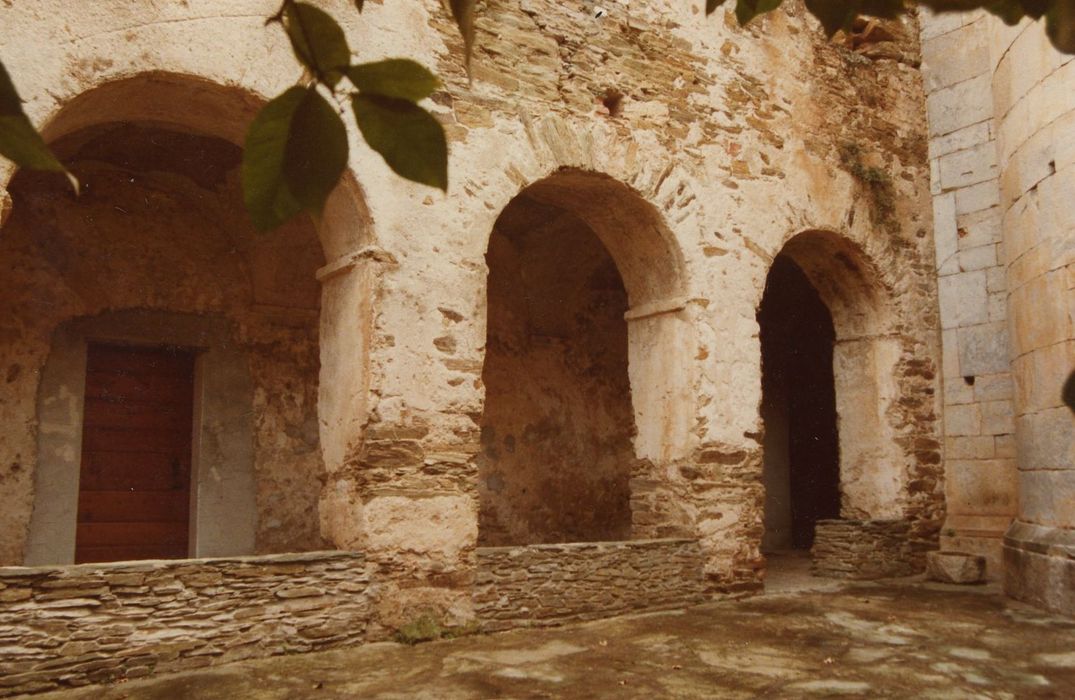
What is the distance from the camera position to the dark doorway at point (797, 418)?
33.4ft

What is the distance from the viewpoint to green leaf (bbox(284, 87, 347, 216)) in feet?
2.16

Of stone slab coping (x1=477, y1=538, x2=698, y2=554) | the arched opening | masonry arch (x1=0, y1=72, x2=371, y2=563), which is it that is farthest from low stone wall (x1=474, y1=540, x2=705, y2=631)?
the arched opening

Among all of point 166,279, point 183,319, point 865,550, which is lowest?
point 865,550

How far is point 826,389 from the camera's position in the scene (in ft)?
33.7

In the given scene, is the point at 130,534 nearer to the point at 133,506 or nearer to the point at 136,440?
the point at 133,506

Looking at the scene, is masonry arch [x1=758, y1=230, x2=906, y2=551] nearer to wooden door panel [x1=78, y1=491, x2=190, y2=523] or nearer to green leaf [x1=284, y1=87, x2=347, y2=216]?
wooden door panel [x1=78, y1=491, x2=190, y2=523]

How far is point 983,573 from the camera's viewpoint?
278 inches

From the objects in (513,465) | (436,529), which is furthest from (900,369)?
(436,529)

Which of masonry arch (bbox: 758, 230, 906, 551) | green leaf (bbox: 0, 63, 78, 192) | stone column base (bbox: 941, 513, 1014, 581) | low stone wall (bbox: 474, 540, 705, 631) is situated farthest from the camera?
masonry arch (bbox: 758, 230, 906, 551)

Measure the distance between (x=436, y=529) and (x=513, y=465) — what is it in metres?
3.17

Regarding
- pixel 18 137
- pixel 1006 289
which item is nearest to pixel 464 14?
pixel 18 137

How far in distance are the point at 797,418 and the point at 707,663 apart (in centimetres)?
661

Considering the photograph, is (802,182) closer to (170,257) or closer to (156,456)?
(170,257)

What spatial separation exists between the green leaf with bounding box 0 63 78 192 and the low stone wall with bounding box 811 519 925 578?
737 cm
